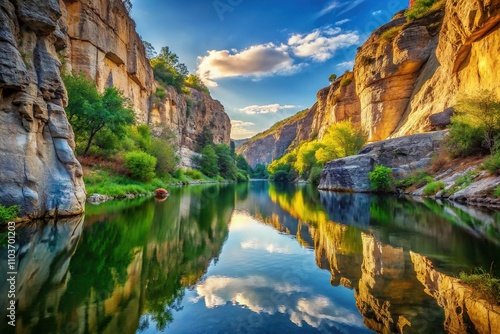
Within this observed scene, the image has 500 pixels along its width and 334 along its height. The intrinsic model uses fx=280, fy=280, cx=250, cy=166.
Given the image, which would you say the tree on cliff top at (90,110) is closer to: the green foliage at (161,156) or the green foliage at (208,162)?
the green foliage at (161,156)

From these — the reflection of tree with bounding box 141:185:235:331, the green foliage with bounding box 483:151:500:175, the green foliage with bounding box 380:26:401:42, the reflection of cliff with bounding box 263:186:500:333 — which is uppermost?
the green foliage with bounding box 380:26:401:42

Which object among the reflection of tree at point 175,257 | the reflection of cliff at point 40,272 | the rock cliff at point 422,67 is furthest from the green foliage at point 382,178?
the reflection of cliff at point 40,272

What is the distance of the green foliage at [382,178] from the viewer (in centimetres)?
2605

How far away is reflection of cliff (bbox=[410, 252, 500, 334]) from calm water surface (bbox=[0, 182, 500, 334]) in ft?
0.07

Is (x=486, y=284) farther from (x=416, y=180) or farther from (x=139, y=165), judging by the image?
(x=139, y=165)

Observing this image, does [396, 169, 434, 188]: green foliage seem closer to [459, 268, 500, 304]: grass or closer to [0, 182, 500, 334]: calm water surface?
[0, 182, 500, 334]: calm water surface

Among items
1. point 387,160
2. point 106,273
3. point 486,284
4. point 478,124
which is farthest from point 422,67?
point 106,273

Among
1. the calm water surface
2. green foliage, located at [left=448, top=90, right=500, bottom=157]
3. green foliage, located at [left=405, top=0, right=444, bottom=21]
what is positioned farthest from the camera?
green foliage, located at [left=405, top=0, right=444, bottom=21]

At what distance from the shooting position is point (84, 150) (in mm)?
23422

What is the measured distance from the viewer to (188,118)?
6881 cm

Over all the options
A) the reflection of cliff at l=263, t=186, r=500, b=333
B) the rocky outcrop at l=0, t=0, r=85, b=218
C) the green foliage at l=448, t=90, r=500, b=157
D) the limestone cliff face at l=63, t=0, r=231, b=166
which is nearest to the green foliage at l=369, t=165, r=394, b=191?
the green foliage at l=448, t=90, r=500, b=157

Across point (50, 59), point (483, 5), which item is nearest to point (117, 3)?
point (50, 59)

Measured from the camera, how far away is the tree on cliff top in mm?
21105

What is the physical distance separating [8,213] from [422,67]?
47279 millimetres
